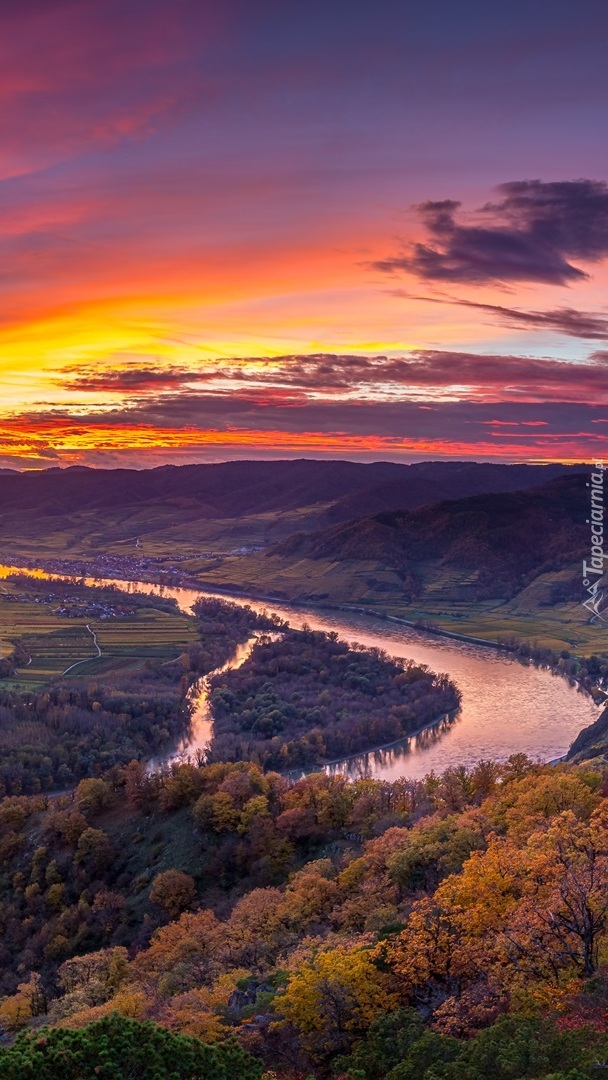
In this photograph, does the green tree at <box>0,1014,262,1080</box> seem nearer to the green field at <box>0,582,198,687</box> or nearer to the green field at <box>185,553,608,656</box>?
the green field at <box>0,582,198,687</box>

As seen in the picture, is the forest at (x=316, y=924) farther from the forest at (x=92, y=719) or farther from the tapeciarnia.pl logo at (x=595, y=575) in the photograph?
the tapeciarnia.pl logo at (x=595, y=575)

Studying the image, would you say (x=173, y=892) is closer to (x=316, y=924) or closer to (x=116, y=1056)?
(x=316, y=924)

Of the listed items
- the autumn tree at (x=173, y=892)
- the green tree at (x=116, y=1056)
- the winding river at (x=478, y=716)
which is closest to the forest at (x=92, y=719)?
the winding river at (x=478, y=716)

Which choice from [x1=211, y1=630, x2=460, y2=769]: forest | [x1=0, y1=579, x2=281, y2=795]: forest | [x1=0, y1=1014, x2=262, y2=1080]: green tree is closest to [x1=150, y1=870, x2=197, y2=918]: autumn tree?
[x1=0, y1=1014, x2=262, y2=1080]: green tree

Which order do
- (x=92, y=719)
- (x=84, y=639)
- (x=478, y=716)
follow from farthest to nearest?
1. (x=84, y=639)
2. (x=478, y=716)
3. (x=92, y=719)

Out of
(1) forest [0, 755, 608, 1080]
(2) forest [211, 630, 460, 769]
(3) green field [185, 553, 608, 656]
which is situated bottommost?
(2) forest [211, 630, 460, 769]

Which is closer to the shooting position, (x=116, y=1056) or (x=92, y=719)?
(x=116, y=1056)

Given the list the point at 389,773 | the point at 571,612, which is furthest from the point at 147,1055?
the point at 571,612

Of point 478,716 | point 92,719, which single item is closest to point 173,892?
point 92,719
